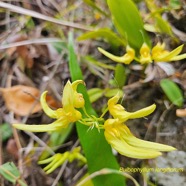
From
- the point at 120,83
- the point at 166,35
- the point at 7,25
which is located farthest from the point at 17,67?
the point at 166,35

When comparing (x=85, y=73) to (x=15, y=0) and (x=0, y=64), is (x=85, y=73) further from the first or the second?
(x=15, y=0)

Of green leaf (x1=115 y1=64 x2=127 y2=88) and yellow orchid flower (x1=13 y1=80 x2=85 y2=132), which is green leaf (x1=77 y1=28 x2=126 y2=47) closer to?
green leaf (x1=115 y1=64 x2=127 y2=88)

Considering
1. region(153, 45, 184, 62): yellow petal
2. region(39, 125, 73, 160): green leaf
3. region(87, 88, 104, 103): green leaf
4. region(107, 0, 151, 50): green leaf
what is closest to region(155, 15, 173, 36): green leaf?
region(107, 0, 151, 50): green leaf

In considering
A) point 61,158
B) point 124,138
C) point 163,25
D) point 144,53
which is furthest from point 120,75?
point 124,138

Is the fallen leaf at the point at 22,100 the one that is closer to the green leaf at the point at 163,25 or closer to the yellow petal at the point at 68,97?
the green leaf at the point at 163,25

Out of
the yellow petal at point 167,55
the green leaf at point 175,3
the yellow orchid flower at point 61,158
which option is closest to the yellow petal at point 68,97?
the yellow orchid flower at point 61,158

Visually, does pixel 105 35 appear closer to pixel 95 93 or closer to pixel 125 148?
pixel 95 93
